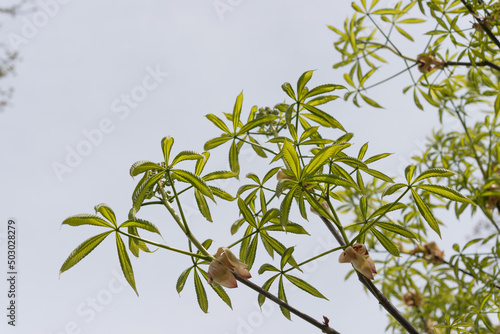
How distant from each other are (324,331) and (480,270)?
1.04 metres

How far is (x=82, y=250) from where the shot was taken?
650 mm

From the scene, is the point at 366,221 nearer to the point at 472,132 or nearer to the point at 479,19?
the point at 479,19

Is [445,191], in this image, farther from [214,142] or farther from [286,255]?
[214,142]

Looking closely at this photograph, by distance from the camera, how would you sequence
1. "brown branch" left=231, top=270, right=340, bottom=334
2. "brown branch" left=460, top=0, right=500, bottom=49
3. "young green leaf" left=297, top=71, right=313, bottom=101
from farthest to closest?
"brown branch" left=460, top=0, right=500, bottom=49 → "young green leaf" left=297, top=71, right=313, bottom=101 → "brown branch" left=231, top=270, right=340, bottom=334

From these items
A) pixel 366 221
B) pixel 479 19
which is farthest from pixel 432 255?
pixel 366 221

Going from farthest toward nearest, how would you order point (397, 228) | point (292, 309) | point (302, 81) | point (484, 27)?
point (484, 27)
point (302, 81)
point (397, 228)
point (292, 309)

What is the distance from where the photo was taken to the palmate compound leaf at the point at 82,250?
0.63 m

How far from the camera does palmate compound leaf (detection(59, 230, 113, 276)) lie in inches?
24.7

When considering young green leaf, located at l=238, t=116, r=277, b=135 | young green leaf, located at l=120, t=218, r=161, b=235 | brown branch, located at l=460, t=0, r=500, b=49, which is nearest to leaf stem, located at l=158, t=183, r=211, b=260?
young green leaf, located at l=120, t=218, r=161, b=235

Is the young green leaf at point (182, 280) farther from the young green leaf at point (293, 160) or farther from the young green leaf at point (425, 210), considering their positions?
the young green leaf at point (425, 210)

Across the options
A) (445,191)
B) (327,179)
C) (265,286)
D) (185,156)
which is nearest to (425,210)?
(445,191)

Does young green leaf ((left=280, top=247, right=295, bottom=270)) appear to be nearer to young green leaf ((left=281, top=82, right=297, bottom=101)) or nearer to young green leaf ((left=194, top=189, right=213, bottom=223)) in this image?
young green leaf ((left=194, top=189, right=213, bottom=223))

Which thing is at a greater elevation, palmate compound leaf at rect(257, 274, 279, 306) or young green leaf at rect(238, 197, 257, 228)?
young green leaf at rect(238, 197, 257, 228)

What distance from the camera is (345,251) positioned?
665 mm
